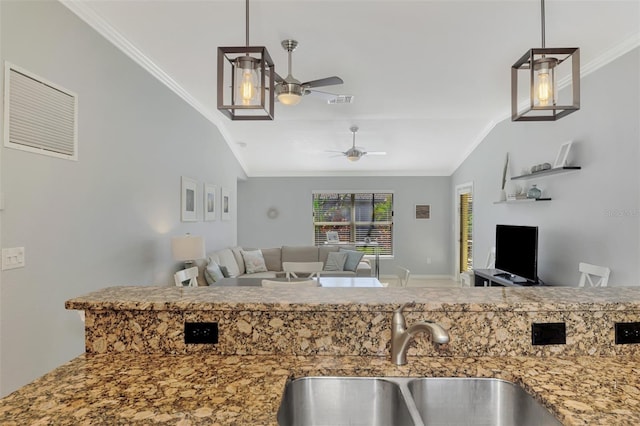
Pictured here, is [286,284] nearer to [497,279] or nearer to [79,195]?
[79,195]

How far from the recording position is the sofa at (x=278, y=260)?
232 inches

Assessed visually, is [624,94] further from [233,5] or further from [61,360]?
[61,360]

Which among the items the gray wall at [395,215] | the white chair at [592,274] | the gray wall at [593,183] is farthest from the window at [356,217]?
the white chair at [592,274]

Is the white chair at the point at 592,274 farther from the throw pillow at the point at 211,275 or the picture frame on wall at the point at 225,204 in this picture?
the picture frame on wall at the point at 225,204

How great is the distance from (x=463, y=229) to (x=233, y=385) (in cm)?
742

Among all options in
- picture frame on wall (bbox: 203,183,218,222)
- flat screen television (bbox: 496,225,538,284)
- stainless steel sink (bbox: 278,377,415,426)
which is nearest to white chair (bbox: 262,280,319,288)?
stainless steel sink (bbox: 278,377,415,426)

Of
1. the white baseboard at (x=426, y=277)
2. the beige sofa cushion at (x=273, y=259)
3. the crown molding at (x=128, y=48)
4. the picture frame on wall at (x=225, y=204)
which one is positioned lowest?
the white baseboard at (x=426, y=277)

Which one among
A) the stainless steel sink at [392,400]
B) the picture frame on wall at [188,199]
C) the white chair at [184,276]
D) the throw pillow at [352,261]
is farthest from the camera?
the throw pillow at [352,261]

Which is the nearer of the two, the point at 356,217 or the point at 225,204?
the point at 225,204

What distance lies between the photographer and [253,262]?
6504mm

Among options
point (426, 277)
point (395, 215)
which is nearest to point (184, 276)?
point (395, 215)

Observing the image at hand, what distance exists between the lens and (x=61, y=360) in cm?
249

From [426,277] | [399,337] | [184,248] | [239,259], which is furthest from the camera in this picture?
[426,277]

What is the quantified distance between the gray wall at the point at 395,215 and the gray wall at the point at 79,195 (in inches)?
162
